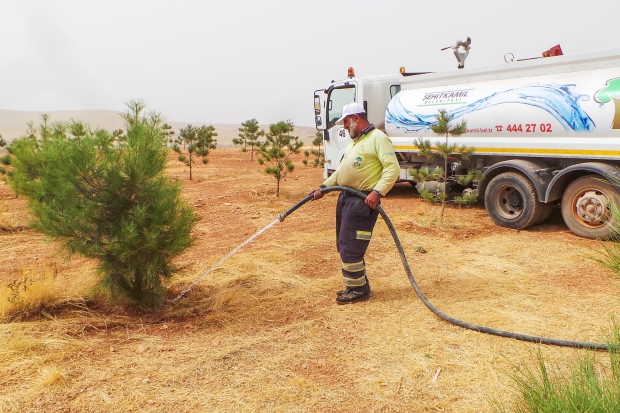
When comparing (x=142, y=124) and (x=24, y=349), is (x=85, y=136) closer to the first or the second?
(x=142, y=124)

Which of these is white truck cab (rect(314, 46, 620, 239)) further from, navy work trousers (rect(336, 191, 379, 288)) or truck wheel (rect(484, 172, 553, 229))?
navy work trousers (rect(336, 191, 379, 288))

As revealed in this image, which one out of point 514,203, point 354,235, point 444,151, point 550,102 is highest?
point 550,102

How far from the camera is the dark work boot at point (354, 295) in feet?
15.8

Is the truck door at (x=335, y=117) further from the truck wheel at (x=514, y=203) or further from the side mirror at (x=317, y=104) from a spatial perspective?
the truck wheel at (x=514, y=203)

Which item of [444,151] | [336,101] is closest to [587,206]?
[444,151]

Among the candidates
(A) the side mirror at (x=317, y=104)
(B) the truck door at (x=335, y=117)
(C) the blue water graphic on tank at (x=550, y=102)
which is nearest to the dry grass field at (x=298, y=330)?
(C) the blue water graphic on tank at (x=550, y=102)

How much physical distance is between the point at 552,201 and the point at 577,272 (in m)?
2.30

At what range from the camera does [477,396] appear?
3.08 m

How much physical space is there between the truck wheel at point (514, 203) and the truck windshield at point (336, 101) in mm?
4377

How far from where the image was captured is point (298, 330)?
418 cm

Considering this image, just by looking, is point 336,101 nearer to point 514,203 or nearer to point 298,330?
point 514,203

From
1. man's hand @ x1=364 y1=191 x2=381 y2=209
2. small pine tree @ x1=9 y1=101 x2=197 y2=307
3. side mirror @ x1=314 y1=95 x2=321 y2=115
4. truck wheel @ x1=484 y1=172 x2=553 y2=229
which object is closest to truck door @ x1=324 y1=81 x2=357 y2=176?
side mirror @ x1=314 y1=95 x2=321 y2=115

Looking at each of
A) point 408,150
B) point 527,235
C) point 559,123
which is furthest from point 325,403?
point 408,150

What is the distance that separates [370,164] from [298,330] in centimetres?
174
